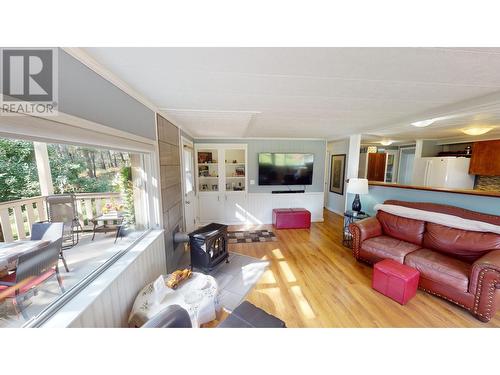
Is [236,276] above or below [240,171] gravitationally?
below

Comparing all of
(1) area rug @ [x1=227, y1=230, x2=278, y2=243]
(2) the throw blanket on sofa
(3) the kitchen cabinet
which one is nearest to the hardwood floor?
(1) area rug @ [x1=227, y1=230, x2=278, y2=243]

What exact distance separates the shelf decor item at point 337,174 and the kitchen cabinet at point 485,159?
2.54 metres

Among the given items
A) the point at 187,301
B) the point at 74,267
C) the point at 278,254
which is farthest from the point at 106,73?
the point at 278,254

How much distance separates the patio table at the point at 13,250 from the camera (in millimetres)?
889

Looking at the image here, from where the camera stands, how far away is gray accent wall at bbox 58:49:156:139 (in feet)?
2.76

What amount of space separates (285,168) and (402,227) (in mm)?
2432

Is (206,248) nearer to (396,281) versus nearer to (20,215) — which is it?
(20,215)

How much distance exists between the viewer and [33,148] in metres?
0.82

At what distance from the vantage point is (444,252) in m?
2.12

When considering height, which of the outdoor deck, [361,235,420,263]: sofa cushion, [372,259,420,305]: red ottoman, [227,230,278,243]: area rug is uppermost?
the outdoor deck

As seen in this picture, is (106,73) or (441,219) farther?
(441,219)

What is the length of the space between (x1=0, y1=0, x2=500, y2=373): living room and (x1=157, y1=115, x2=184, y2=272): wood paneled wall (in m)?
0.04

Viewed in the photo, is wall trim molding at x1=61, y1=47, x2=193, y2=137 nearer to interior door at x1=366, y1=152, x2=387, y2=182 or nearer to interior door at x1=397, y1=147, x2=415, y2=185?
interior door at x1=366, y1=152, x2=387, y2=182
